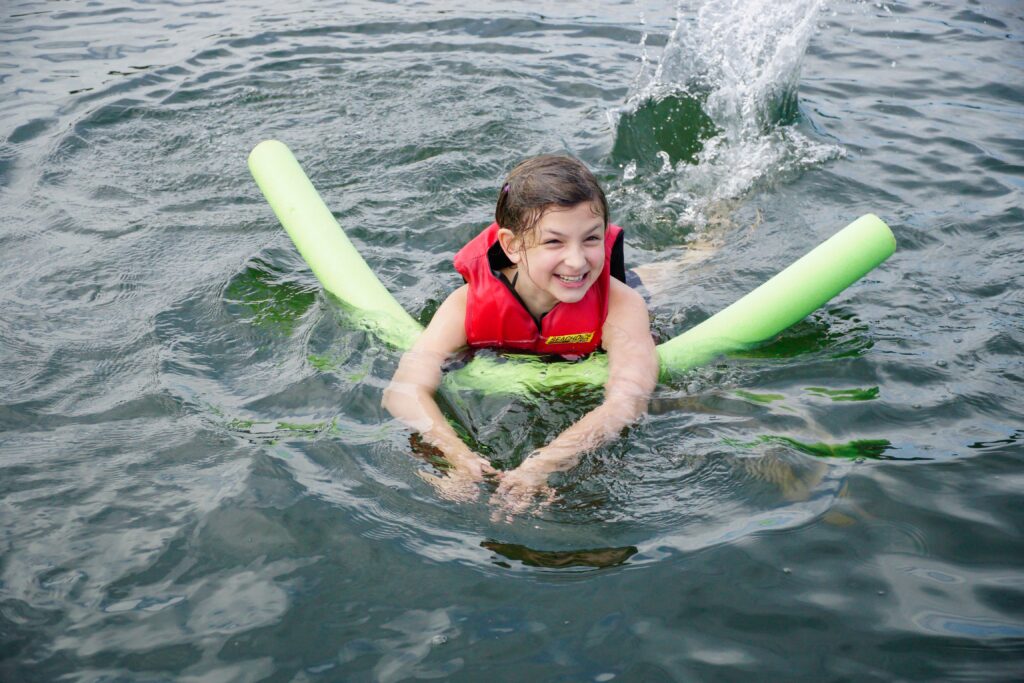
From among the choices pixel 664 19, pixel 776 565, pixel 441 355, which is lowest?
pixel 776 565

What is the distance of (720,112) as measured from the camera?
6.64 metres

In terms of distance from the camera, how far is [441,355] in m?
3.89

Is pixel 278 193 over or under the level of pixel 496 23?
under

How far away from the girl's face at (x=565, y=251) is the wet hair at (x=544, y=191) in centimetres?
3

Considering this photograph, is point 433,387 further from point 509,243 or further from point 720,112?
point 720,112

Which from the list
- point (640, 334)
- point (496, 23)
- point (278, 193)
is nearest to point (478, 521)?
point (640, 334)

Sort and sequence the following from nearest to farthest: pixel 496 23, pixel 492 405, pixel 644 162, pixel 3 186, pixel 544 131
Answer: pixel 492 405 → pixel 3 186 → pixel 644 162 → pixel 544 131 → pixel 496 23

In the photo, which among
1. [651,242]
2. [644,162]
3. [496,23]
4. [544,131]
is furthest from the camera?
[496,23]

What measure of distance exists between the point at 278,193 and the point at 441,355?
1444mm

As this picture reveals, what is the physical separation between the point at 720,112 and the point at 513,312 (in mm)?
3472

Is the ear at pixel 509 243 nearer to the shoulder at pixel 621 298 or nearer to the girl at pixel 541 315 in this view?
the girl at pixel 541 315

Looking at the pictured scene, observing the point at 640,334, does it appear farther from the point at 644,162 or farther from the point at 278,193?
the point at 644,162

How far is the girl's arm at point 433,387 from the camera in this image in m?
3.36

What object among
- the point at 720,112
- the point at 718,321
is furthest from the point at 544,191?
the point at 720,112
